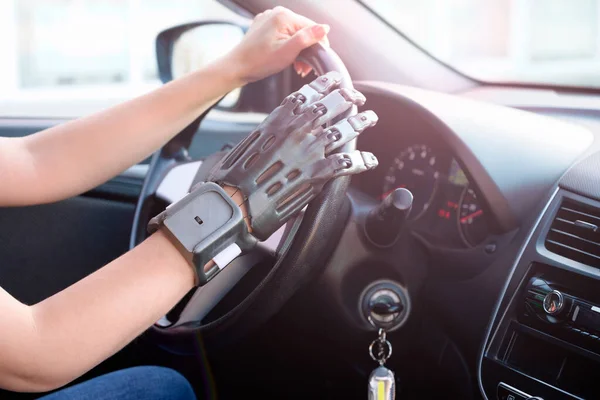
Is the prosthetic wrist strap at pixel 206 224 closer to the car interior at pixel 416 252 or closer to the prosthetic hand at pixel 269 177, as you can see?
the prosthetic hand at pixel 269 177

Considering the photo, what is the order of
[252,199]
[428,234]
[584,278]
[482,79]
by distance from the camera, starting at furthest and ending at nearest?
[482,79] < [428,234] < [584,278] < [252,199]

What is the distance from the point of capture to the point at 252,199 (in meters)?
0.85

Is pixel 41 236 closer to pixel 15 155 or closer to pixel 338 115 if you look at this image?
pixel 15 155

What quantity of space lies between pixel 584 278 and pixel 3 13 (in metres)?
7.37

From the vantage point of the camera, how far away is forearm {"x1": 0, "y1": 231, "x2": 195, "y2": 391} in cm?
76

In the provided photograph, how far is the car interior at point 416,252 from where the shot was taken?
1070 millimetres

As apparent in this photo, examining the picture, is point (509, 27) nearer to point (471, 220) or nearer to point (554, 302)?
point (471, 220)

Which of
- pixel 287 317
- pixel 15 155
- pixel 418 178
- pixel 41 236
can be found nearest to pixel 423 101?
pixel 418 178

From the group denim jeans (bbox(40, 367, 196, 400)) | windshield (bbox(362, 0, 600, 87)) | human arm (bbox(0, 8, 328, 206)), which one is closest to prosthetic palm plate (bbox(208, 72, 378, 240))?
human arm (bbox(0, 8, 328, 206))

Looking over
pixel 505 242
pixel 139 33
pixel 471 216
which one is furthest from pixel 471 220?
pixel 139 33

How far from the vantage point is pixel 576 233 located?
1.12 metres

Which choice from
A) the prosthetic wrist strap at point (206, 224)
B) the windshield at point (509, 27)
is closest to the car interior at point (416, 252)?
the prosthetic wrist strap at point (206, 224)

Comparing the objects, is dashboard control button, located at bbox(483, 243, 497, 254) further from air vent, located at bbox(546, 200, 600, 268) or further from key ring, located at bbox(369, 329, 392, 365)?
key ring, located at bbox(369, 329, 392, 365)

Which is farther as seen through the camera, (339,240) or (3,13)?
(3,13)
